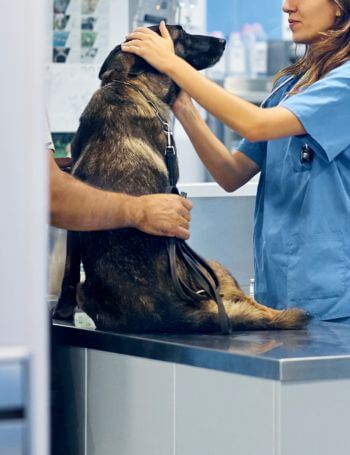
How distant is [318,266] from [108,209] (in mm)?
543

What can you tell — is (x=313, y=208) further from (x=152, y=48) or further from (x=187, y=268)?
(x=152, y=48)

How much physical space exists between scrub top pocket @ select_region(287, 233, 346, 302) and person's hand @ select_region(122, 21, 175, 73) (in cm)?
48

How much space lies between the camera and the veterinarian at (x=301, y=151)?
72.9 inches

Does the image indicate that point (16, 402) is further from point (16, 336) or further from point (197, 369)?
point (197, 369)

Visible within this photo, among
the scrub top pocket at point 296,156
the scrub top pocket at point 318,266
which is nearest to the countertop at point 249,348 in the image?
the scrub top pocket at point 318,266

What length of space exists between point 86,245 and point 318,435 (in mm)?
598

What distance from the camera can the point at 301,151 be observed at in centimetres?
199

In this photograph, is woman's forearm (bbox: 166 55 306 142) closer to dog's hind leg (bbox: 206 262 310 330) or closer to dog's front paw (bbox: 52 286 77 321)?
dog's hind leg (bbox: 206 262 310 330)

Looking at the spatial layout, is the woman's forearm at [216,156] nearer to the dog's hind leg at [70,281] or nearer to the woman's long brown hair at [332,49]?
the woman's long brown hair at [332,49]

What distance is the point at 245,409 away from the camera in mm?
1445

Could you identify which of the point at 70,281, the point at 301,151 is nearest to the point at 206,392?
the point at 70,281

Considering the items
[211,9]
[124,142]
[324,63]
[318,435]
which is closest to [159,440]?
[318,435]

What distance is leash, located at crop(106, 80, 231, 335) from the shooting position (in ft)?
5.66

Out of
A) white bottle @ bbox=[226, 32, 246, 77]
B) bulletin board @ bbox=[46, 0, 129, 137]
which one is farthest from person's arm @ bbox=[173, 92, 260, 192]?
white bottle @ bbox=[226, 32, 246, 77]
